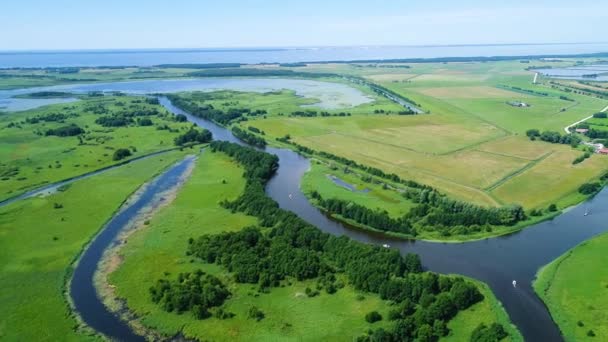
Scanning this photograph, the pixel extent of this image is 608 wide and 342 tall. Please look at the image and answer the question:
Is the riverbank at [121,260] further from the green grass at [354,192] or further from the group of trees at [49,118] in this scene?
the group of trees at [49,118]

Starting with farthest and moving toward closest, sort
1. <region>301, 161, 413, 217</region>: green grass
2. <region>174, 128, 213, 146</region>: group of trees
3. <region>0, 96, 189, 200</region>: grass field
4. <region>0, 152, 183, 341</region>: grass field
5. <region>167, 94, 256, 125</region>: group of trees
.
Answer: <region>167, 94, 256, 125</region>: group of trees < <region>174, 128, 213, 146</region>: group of trees < <region>0, 96, 189, 200</region>: grass field < <region>301, 161, 413, 217</region>: green grass < <region>0, 152, 183, 341</region>: grass field

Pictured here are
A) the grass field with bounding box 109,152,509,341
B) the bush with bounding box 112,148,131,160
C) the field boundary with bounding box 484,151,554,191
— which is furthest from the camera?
the bush with bounding box 112,148,131,160

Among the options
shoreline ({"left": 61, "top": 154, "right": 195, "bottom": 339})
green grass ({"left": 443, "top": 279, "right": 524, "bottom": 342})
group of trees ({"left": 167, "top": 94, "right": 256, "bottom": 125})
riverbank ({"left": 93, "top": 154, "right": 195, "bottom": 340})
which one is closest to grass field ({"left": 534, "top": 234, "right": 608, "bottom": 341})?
green grass ({"left": 443, "top": 279, "right": 524, "bottom": 342})

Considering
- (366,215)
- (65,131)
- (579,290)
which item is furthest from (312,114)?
(579,290)

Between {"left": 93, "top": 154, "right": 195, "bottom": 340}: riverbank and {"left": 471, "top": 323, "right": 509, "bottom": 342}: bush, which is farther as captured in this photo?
{"left": 93, "top": 154, "right": 195, "bottom": 340}: riverbank

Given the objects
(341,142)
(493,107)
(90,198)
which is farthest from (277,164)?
(493,107)

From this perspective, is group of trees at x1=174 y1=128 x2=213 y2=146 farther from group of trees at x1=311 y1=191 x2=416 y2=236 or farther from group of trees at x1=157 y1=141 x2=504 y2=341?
group of trees at x1=157 y1=141 x2=504 y2=341

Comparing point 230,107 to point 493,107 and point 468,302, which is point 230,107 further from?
point 468,302
